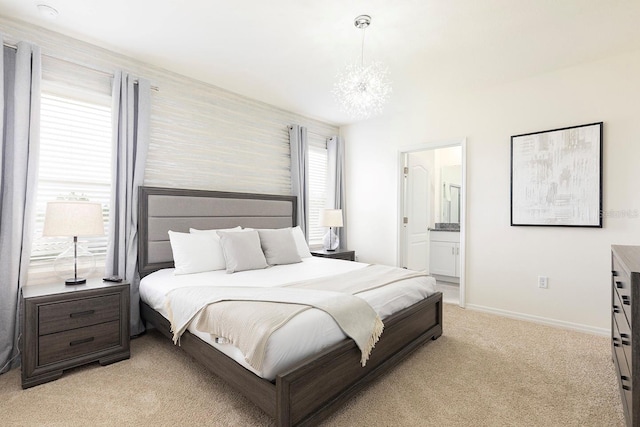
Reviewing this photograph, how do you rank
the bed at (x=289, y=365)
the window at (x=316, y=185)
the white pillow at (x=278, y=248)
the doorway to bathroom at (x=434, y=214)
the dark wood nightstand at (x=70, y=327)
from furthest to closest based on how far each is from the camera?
1. the window at (x=316, y=185)
2. the doorway to bathroom at (x=434, y=214)
3. the white pillow at (x=278, y=248)
4. the dark wood nightstand at (x=70, y=327)
5. the bed at (x=289, y=365)

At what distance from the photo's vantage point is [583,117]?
10.6 feet

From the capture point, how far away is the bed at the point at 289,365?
1613 millimetres

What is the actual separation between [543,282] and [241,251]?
3.19 metres

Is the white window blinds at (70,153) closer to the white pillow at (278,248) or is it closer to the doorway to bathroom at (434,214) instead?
the white pillow at (278,248)

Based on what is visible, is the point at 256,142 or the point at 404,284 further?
the point at 256,142

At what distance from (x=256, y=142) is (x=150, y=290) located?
226 cm

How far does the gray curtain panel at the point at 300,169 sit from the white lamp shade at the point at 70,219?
2.57 metres

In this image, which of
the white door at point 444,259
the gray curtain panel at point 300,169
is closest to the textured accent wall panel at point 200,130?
the gray curtain panel at point 300,169

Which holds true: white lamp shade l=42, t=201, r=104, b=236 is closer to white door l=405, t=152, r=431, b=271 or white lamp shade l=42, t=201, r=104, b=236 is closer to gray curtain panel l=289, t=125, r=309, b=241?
gray curtain panel l=289, t=125, r=309, b=241

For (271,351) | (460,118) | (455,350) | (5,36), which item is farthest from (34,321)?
(460,118)

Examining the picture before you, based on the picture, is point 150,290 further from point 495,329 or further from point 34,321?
point 495,329

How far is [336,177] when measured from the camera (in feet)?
17.1

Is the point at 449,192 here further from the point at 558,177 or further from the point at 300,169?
the point at 300,169

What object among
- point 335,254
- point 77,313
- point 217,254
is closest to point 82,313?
point 77,313
